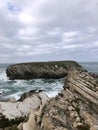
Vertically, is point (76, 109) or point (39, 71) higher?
point (76, 109)

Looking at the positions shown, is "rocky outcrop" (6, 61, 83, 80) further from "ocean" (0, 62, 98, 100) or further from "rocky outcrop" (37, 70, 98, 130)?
"rocky outcrop" (37, 70, 98, 130)

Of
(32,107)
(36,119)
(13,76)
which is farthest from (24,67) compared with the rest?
(36,119)

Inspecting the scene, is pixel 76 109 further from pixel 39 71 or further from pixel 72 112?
pixel 39 71

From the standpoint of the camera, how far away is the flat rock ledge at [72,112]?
18625 millimetres

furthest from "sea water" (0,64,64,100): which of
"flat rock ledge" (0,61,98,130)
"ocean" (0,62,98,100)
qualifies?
"flat rock ledge" (0,61,98,130)

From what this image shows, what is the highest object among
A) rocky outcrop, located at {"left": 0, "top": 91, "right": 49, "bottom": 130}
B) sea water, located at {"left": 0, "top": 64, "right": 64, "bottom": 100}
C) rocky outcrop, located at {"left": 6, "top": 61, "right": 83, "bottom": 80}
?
rocky outcrop, located at {"left": 6, "top": 61, "right": 83, "bottom": 80}

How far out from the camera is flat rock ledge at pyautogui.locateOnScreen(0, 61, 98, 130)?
18625 mm

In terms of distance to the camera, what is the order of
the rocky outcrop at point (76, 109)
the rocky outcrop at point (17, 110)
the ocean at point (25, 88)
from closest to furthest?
the rocky outcrop at point (76, 109) → the rocky outcrop at point (17, 110) → the ocean at point (25, 88)

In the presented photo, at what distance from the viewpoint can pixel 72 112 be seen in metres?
21.4

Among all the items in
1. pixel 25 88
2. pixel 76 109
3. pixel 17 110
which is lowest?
pixel 25 88

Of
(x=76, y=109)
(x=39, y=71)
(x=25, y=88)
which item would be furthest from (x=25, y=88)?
(x=76, y=109)

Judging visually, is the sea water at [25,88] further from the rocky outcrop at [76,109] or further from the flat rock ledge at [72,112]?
the flat rock ledge at [72,112]

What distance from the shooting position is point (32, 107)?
32.8m

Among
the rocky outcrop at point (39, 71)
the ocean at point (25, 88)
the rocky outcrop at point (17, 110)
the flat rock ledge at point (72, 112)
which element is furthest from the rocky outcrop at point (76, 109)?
the rocky outcrop at point (39, 71)
